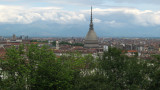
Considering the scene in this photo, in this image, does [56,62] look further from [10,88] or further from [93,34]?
[93,34]

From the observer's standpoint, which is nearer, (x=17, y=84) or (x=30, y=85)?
(x=17, y=84)

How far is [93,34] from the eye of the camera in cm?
9150

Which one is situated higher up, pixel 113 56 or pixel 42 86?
pixel 113 56

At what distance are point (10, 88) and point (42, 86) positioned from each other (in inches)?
135

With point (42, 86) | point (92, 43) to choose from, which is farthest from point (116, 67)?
point (92, 43)

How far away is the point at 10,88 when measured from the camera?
1647 cm

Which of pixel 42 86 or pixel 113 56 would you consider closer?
pixel 42 86

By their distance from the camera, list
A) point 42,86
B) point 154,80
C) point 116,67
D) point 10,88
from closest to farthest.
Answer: point 10,88
point 154,80
point 42,86
point 116,67

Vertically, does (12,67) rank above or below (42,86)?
above

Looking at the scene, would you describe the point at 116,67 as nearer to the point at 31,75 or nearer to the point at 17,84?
the point at 31,75

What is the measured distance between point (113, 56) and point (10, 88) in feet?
30.8

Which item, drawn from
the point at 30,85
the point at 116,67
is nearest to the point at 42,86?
the point at 30,85

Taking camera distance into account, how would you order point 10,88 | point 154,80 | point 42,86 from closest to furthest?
point 10,88
point 154,80
point 42,86

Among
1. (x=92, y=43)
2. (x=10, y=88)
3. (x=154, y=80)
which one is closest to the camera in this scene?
(x=10, y=88)
